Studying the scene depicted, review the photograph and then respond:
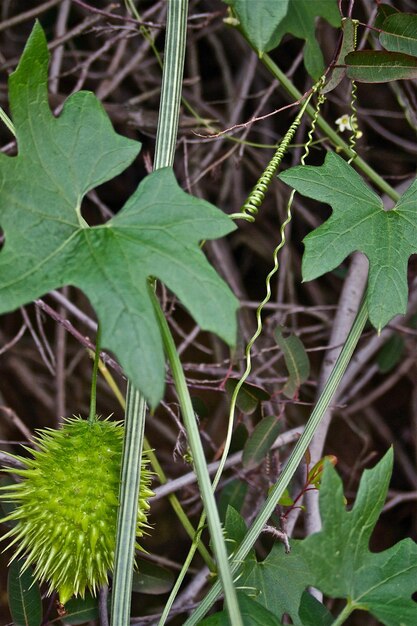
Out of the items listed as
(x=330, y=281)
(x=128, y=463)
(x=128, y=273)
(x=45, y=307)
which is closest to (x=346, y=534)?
(x=128, y=463)

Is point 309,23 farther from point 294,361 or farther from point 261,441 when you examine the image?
point 261,441

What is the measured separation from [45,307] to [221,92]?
1.30 m

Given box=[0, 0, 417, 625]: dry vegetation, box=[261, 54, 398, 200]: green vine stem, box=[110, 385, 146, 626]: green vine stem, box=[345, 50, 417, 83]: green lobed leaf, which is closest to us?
box=[110, 385, 146, 626]: green vine stem

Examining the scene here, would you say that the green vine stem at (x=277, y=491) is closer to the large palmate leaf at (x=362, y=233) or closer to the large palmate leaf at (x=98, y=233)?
the large palmate leaf at (x=362, y=233)

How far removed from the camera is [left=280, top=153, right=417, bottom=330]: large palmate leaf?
0.88 meters

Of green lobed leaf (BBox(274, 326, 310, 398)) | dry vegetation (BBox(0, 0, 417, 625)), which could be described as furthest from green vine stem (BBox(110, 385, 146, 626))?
dry vegetation (BBox(0, 0, 417, 625))

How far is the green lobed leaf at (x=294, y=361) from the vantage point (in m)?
1.26

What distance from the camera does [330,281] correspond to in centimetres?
218

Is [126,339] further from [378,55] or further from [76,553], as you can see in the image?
[378,55]

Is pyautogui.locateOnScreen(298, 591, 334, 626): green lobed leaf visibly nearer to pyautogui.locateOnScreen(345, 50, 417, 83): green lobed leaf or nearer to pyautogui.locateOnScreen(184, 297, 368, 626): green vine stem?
pyautogui.locateOnScreen(184, 297, 368, 626): green vine stem

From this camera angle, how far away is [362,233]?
0.93 meters

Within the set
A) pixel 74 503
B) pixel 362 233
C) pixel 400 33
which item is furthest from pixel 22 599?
pixel 400 33

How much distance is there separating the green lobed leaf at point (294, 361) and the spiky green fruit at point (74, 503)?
49 centimetres

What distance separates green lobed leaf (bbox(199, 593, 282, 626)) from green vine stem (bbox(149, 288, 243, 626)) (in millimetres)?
78
